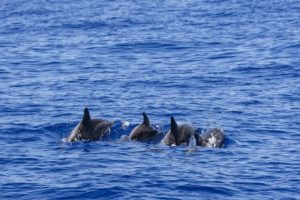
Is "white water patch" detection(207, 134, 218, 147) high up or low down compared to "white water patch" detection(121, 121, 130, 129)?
down

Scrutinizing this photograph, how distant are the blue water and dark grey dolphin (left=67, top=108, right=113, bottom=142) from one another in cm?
46

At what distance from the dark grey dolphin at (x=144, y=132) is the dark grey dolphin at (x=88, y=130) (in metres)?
1.19

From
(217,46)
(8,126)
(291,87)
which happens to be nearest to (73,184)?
(8,126)

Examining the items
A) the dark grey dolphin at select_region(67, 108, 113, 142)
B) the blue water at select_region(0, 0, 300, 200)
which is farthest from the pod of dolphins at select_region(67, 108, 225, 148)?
the blue water at select_region(0, 0, 300, 200)

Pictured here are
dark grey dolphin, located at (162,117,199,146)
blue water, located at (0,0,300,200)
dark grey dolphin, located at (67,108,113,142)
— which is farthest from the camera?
dark grey dolphin, located at (67,108,113,142)

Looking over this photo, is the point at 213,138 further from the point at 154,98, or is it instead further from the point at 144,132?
the point at 154,98

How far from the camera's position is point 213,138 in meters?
30.4

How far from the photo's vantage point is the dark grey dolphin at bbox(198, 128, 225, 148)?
30.1 meters

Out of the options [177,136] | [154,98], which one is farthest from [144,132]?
[154,98]

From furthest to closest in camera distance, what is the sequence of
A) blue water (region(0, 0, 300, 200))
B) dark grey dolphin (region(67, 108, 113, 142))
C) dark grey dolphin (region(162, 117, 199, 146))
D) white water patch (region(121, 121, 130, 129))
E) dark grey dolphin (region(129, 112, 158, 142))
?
white water patch (region(121, 121, 130, 129)) < dark grey dolphin (region(67, 108, 113, 142)) < dark grey dolphin (region(129, 112, 158, 142)) < dark grey dolphin (region(162, 117, 199, 146)) < blue water (region(0, 0, 300, 200))

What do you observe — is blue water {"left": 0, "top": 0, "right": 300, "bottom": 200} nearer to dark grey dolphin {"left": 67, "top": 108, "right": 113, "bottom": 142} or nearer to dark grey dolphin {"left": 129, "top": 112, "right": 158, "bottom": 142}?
dark grey dolphin {"left": 67, "top": 108, "right": 113, "bottom": 142}

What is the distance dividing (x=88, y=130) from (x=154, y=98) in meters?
6.23

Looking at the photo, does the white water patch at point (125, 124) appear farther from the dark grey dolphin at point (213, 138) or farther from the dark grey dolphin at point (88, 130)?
the dark grey dolphin at point (213, 138)

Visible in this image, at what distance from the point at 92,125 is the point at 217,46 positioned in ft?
69.3
